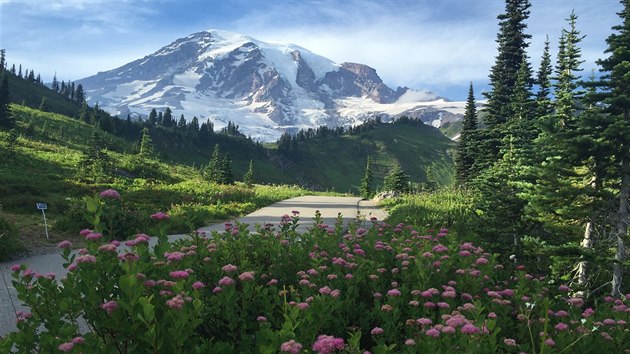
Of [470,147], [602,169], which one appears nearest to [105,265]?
[602,169]

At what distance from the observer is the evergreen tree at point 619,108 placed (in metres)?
5.98

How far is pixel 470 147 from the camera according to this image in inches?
997

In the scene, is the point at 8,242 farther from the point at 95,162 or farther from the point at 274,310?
the point at 95,162

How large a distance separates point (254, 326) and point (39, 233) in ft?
34.2

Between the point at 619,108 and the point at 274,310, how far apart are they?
20.3 feet

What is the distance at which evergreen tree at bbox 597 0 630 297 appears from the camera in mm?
5984

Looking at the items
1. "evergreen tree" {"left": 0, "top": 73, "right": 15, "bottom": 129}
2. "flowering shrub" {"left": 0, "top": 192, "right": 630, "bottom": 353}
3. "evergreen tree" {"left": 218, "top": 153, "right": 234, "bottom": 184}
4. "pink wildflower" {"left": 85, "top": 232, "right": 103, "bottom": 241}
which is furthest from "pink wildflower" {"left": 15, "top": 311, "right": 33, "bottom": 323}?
"evergreen tree" {"left": 0, "top": 73, "right": 15, "bottom": 129}

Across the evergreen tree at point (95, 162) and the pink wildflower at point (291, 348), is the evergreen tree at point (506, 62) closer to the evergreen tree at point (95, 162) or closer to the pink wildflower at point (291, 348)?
the pink wildflower at point (291, 348)

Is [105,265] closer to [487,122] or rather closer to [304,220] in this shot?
[304,220]

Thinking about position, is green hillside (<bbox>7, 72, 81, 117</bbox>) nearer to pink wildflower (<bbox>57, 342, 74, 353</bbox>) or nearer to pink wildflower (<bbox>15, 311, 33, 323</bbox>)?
pink wildflower (<bbox>15, 311, 33, 323</bbox>)

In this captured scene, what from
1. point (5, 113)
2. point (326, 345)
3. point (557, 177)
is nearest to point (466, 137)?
point (557, 177)

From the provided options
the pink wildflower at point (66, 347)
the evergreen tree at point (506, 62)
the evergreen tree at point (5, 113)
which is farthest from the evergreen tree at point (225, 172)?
the pink wildflower at point (66, 347)

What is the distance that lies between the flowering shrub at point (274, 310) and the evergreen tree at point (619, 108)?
3.86ft

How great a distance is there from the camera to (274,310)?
4.71 metres
